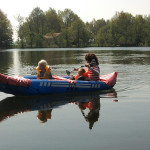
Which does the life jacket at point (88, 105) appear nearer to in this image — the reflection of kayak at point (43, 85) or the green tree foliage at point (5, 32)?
the reflection of kayak at point (43, 85)

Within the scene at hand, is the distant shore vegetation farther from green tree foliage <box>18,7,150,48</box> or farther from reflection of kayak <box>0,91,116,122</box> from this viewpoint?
reflection of kayak <box>0,91,116,122</box>

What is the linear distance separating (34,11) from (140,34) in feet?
138

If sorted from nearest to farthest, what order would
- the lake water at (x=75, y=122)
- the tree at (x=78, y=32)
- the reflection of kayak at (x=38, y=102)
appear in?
the lake water at (x=75, y=122) → the reflection of kayak at (x=38, y=102) → the tree at (x=78, y=32)

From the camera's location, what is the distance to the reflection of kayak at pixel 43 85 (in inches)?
384

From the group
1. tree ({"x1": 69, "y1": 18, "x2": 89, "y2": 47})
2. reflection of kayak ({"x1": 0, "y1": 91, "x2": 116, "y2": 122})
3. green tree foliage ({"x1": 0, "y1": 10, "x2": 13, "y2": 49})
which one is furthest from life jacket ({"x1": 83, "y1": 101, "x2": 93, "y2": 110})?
tree ({"x1": 69, "y1": 18, "x2": 89, "y2": 47})

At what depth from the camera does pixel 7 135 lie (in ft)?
20.2

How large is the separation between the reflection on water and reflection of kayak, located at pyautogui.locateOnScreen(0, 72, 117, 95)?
21cm

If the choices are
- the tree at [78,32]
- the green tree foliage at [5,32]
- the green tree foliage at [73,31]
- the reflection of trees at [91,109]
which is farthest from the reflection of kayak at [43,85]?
the tree at [78,32]

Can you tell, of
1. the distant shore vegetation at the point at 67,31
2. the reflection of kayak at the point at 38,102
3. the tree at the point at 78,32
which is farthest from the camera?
the tree at the point at 78,32

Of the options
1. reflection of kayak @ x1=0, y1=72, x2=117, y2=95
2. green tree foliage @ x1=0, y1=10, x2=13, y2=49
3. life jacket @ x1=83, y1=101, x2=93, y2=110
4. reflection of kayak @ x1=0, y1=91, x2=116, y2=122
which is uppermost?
green tree foliage @ x1=0, y1=10, x2=13, y2=49

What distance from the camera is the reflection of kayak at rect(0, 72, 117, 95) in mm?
9745

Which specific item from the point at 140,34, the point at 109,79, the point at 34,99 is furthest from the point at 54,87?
the point at 140,34

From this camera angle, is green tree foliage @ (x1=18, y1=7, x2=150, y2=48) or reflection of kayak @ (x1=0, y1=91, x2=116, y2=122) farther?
green tree foliage @ (x1=18, y1=7, x2=150, y2=48)

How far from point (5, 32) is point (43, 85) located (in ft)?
276
